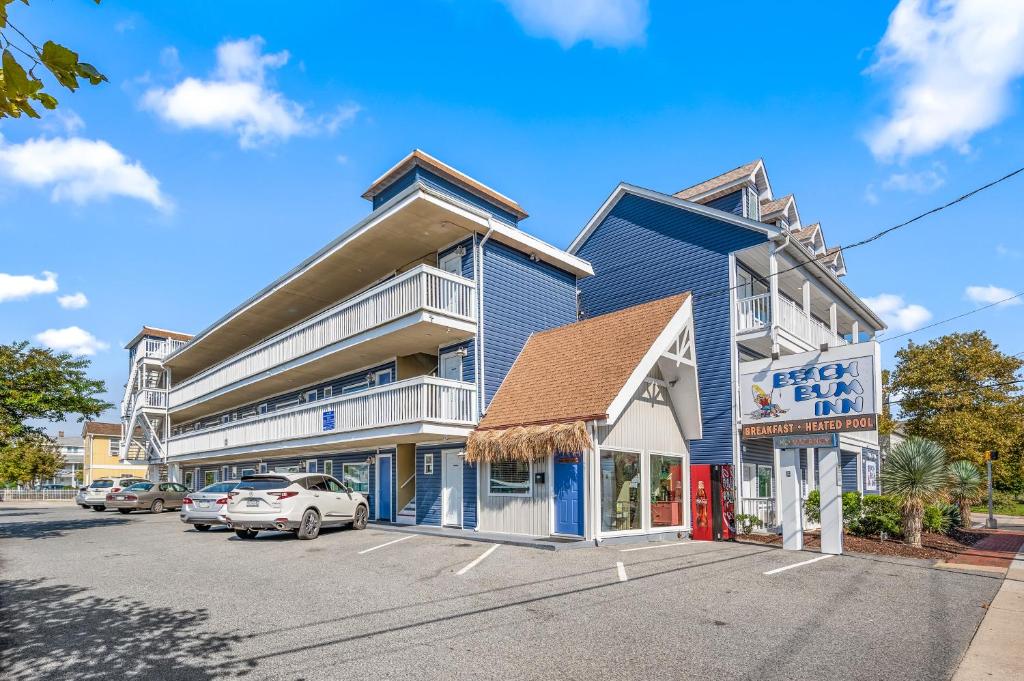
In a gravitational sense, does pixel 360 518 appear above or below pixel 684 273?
below

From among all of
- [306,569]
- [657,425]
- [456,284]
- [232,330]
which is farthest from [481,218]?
[232,330]

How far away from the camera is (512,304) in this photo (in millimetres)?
21141

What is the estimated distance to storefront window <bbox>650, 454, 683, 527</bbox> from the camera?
18.0 meters

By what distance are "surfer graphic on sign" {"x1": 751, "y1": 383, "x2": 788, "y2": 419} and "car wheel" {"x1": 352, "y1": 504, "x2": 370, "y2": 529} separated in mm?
10976

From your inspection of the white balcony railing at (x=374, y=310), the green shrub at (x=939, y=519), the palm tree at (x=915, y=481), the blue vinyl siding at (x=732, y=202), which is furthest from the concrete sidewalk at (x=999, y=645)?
the blue vinyl siding at (x=732, y=202)

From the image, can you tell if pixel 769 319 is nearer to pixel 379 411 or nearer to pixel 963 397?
pixel 379 411

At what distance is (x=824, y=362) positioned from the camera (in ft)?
51.6

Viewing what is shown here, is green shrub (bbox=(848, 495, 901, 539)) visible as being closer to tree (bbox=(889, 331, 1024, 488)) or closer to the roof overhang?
the roof overhang

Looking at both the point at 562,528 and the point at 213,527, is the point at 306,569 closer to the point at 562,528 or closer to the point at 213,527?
the point at 562,528

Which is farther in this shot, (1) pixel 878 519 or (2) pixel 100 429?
(2) pixel 100 429

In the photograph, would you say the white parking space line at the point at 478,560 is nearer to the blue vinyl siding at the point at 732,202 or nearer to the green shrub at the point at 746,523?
the green shrub at the point at 746,523

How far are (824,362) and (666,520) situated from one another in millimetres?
5820

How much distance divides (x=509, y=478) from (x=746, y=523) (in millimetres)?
6595

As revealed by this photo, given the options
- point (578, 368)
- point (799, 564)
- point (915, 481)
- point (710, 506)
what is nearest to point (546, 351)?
point (578, 368)
